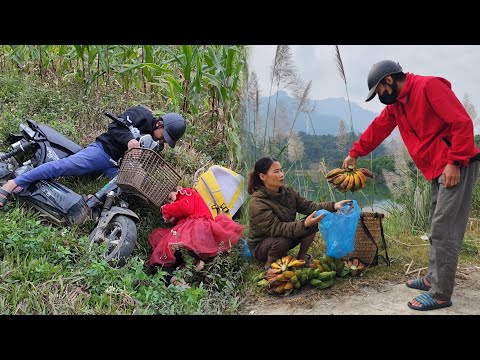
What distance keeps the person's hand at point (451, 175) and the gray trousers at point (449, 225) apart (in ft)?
0.18

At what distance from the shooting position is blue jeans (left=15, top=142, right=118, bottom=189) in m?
4.04

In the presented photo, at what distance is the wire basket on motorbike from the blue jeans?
1.57ft

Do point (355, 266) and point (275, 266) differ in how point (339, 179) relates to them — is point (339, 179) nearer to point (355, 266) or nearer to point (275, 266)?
point (355, 266)

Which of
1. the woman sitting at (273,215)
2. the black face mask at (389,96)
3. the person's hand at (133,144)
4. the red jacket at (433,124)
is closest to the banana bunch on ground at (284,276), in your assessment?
the woman sitting at (273,215)

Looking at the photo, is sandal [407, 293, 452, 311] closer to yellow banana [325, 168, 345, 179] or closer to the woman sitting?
the woman sitting

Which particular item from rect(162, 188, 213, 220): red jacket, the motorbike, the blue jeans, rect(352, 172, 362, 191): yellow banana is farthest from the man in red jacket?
the blue jeans

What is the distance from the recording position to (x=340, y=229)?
3.37 metres

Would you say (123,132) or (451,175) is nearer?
(451,175)

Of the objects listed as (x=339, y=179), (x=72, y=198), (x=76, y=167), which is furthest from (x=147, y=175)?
(x=339, y=179)

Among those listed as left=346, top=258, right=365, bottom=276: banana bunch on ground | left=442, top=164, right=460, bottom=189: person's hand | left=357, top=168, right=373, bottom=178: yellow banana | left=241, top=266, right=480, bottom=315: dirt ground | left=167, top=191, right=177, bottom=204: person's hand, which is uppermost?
left=442, top=164, right=460, bottom=189: person's hand

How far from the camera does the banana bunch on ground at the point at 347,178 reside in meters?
3.53

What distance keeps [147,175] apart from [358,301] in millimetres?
1639

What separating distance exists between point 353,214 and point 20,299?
198 centimetres
